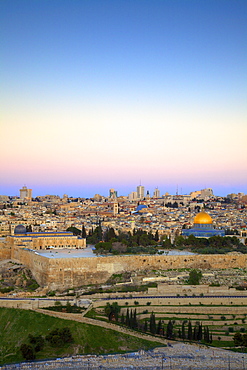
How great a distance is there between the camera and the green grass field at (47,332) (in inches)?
944

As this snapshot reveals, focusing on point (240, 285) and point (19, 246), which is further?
point (19, 246)

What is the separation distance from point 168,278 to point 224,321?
6877 mm

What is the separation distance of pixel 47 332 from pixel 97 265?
31.2 feet

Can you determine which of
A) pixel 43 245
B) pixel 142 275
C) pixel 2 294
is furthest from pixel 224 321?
pixel 43 245

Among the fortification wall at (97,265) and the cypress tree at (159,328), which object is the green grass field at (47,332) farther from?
the fortification wall at (97,265)

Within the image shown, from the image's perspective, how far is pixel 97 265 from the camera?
3519 cm

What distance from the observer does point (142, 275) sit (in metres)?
35.0

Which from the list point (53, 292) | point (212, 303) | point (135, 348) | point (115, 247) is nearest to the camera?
point (135, 348)

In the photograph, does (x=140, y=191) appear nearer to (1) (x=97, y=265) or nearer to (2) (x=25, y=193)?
(2) (x=25, y=193)

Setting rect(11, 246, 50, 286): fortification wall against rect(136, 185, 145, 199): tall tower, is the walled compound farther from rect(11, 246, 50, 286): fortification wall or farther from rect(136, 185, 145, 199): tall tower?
rect(136, 185, 145, 199): tall tower

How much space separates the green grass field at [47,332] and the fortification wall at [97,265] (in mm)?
5640

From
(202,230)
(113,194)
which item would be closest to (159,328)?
(202,230)

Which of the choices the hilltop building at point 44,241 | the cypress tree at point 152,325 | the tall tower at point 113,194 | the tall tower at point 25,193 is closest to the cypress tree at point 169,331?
the cypress tree at point 152,325

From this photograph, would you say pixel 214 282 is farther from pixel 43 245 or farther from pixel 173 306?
pixel 43 245
